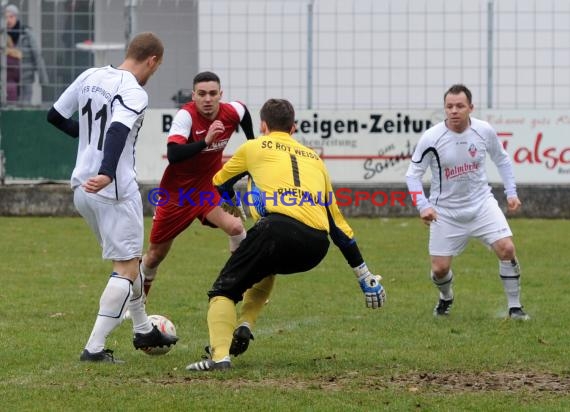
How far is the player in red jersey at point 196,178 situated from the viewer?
35.1ft

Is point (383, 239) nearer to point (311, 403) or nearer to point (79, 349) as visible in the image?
point (79, 349)

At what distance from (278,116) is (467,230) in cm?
319

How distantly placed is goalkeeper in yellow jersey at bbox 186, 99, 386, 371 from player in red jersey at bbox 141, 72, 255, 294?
2.41 m

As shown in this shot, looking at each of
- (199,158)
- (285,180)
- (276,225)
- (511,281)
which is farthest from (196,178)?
(276,225)

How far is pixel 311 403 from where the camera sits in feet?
22.5

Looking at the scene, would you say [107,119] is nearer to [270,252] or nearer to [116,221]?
[116,221]

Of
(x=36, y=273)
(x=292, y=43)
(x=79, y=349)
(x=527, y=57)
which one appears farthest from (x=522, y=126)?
(x=79, y=349)

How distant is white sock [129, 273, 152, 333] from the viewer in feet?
28.2

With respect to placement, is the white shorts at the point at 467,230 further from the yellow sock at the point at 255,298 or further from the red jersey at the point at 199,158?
the yellow sock at the point at 255,298

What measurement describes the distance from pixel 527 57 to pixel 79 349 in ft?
39.1

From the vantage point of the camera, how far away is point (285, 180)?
7941mm

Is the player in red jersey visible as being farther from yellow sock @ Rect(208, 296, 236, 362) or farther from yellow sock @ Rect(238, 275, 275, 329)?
yellow sock @ Rect(208, 296, 236, 362)

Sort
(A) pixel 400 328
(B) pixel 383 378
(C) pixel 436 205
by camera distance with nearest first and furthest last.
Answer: (B) pixel 383 378, (A) pixel 400 328, (C) pixel 436 205

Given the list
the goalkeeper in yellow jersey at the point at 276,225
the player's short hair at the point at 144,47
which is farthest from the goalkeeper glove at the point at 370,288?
the player's short hair at the point at 144,47
